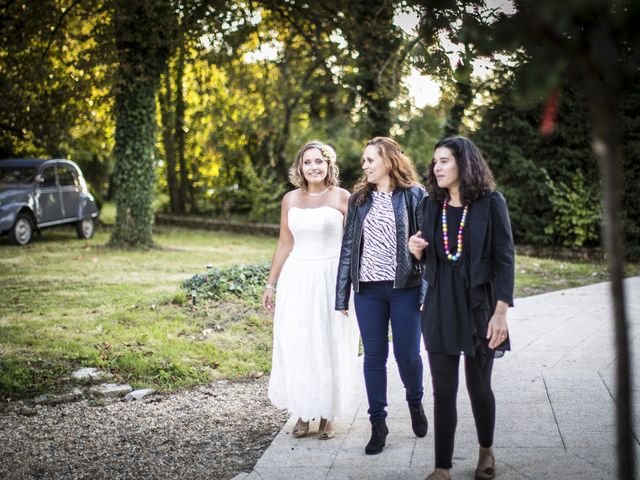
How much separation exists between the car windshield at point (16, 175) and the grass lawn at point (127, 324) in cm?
353

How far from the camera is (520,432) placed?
188 inches

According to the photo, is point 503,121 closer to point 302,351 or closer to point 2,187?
point 2,187

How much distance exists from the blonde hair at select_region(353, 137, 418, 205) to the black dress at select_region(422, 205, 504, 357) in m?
0.83

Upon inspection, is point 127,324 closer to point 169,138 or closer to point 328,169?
point 328,169

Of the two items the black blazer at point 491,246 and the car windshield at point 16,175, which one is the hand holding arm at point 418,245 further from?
the car windshield at point 16,175

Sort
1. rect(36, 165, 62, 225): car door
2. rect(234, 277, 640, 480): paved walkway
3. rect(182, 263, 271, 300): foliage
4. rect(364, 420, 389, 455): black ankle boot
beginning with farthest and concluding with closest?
rect(36, 165, 62, 225): car door
rect(182, 263, 271, 300): foliage
rect(364, 420, 389, 455): black ankle boot
rect(234, 277, 640, 480): paved walkway

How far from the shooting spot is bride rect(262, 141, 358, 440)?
16.2 feet

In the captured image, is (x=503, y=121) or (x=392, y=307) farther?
(x=503, y=121)

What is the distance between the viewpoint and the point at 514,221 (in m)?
18.7

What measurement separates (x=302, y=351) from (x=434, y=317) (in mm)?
1303

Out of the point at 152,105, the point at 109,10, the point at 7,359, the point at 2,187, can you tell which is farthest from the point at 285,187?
the point at 7,359

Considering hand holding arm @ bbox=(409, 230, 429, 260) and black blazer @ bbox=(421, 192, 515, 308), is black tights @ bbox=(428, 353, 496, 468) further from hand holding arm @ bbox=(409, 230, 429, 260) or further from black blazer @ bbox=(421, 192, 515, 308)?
hand holding arm @ bbox=(409, 230, 429, 260)

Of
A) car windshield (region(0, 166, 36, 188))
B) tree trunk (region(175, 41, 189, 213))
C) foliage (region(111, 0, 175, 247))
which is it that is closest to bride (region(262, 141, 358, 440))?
foliage (region(111, 0, 175, 247))

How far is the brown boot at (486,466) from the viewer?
399 centimetres
